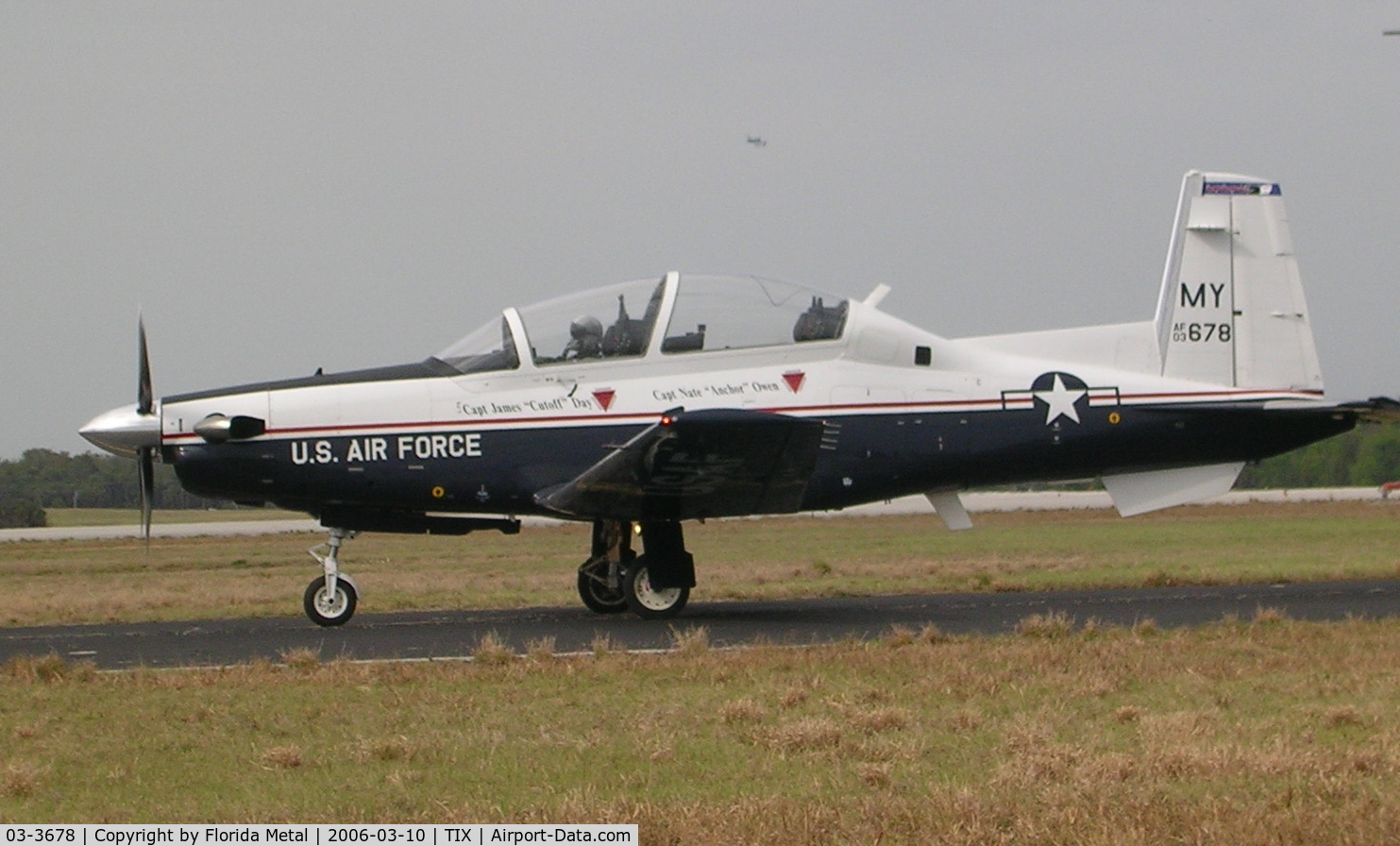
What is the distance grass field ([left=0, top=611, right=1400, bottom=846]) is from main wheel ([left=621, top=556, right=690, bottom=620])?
10.7 ft

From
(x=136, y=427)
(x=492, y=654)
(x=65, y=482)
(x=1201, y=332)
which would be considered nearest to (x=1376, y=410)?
(x=1201, y=332)

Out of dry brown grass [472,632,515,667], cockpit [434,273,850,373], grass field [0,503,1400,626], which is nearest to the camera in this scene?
dry brown grass [472,632,515,667]

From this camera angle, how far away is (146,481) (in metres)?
13.3

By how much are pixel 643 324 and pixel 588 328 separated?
476 mm

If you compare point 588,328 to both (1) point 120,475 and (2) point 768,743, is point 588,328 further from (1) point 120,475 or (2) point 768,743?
(1) point 120,475

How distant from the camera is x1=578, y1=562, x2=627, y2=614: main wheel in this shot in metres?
14.4

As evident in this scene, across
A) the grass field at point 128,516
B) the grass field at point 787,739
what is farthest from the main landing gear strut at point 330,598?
the grass field at point 128,516

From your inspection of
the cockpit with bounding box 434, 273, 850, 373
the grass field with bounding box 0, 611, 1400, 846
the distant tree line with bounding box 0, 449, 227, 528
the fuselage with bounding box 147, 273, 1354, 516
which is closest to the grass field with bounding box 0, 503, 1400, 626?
the fuselage with bounding box 147, 273, 1354, 516

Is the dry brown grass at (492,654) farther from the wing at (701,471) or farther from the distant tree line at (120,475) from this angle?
the distant tree line at (120,475)

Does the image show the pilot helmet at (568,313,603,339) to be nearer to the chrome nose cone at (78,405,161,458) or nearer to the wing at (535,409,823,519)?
the wing at (535,409,823,519)

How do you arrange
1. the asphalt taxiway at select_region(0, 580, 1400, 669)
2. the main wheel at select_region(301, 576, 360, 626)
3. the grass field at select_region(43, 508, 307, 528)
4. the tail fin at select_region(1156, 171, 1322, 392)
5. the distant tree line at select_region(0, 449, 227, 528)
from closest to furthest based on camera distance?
the asphalt taxiway at select_region(0, 580, 1400, 669) → the main wheel at select_region(301, 576, 360, 626) → the tail fin at select_region(1156, 171, 1322, 392) → the grass field at select_region(43, 508, 307, 528) → the distant tree line at select_region(0, 449, 227, 528)

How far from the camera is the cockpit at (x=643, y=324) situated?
525 inches
